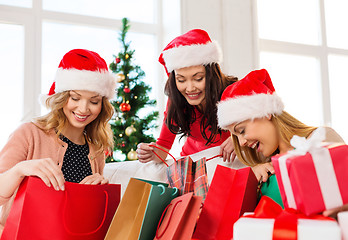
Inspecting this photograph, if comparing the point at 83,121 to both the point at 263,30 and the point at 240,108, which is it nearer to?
the point at 240,108

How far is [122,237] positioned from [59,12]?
316cm

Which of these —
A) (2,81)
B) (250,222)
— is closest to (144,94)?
(2,81)

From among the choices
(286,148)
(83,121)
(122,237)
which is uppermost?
(83,121)

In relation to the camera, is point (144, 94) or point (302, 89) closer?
point (144, 94)

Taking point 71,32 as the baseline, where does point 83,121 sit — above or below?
below

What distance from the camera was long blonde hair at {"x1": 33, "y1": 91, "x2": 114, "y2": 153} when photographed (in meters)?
1.75

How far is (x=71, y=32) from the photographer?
12.9 feet

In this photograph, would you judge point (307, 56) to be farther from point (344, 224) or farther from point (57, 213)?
point (344, 224)

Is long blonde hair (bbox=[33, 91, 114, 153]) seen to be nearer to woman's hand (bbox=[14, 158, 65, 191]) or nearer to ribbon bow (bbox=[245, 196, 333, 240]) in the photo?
woman's hand (bbox=[14, 158, 65, 191])

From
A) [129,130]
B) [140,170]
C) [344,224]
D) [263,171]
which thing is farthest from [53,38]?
[344,224]

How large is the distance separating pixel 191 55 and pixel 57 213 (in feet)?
3.72

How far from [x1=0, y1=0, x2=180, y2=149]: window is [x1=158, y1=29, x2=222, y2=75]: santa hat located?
1.79m

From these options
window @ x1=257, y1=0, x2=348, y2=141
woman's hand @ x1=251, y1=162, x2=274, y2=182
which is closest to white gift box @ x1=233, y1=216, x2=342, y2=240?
woman's hand @ x1=251, y1=162, x2=274, y2=182

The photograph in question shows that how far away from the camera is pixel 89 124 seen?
1.93 meters
